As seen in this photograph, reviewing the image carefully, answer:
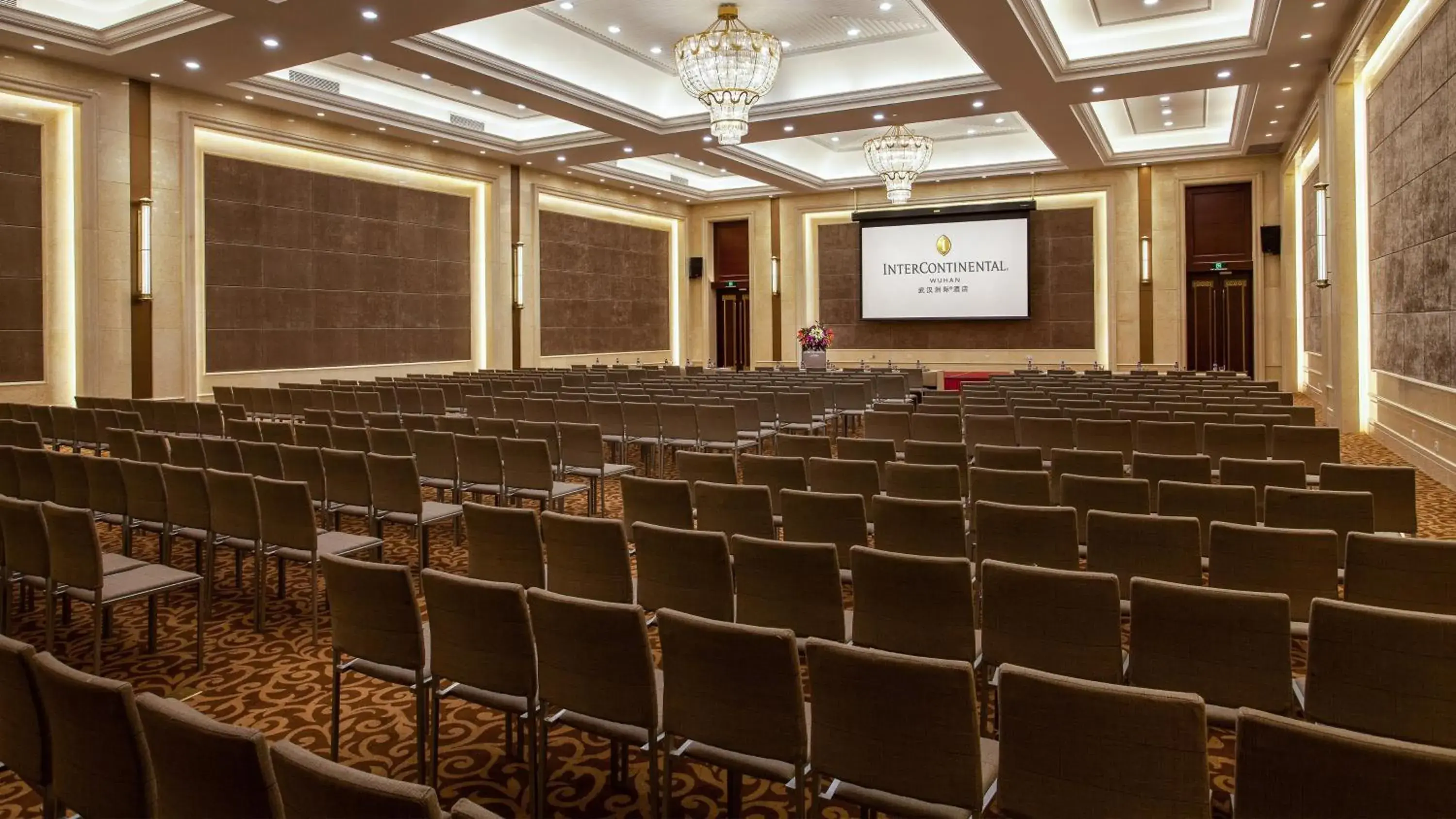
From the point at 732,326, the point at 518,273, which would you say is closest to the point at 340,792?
the point at 518,273

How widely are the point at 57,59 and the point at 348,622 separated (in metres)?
11.2

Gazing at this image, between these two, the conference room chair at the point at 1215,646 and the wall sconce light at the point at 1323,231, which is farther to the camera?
the wall sconce light at the point at 1323,231

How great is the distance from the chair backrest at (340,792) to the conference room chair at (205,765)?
0.11ft

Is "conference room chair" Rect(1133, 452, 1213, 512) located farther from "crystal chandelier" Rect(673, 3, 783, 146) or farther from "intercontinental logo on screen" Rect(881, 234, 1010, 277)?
"intercontinental logo on screen" Rect(881, 234, 1010, 277)

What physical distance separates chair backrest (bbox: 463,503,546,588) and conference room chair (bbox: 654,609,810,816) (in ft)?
4.18

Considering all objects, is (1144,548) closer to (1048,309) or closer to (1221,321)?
(1221,321)

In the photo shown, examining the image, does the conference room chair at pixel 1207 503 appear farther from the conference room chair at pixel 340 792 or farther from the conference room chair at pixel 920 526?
the conference room chair at pixel 340 792

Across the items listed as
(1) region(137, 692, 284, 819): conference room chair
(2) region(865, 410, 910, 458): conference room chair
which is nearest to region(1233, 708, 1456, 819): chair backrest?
(1) region(137, 692, 284, 819): conference room chair

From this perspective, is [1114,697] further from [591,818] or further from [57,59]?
[57,59]

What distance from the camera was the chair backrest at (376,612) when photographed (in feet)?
9.12

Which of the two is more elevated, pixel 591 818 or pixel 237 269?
pixel 237 269

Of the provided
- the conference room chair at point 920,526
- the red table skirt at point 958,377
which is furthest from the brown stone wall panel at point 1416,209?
the red table skirt at point 958,377

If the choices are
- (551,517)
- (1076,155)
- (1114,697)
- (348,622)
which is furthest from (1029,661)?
(1076,155)

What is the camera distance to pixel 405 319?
15594mm
